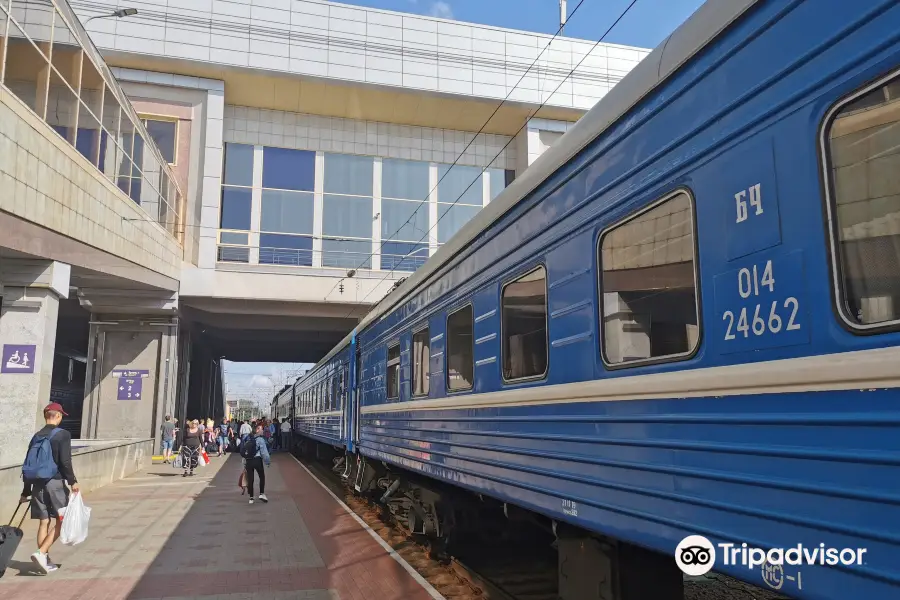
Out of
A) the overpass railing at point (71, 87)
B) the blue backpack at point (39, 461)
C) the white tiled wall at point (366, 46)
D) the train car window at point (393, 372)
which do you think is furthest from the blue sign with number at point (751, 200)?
the white tiled wall at point (366, 46)

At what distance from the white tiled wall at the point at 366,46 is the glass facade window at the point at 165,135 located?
2.26 meters

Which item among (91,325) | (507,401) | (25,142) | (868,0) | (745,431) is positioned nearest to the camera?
(868,0)

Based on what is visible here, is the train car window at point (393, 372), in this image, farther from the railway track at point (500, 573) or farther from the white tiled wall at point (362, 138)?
the white tiled wall at point (362, 138)

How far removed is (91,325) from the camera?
823 inches

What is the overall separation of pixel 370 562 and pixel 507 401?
3.45 metres

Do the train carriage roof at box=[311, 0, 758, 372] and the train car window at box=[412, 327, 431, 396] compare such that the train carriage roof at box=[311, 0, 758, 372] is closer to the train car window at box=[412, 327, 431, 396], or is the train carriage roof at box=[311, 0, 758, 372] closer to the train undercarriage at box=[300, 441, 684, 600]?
the train car window at box=[412, 327, 431, 396]

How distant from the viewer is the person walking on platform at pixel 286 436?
30234 millimetres

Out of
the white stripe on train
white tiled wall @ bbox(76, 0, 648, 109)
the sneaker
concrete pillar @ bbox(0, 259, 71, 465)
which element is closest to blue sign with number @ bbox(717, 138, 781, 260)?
the white stripe on train

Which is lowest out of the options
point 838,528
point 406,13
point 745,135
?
point 838,528

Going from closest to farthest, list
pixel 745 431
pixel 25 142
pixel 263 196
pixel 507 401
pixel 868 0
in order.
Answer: pixel 868 0
pixel 745 431
pixel 507 401
pixel 25 142
pixel 263 196

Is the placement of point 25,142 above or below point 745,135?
above

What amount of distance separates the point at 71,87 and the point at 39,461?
7.23 meters

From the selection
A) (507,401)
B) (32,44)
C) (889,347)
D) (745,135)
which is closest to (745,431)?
(889,347)

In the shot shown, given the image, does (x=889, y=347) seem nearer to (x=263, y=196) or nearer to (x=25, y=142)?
(x=25, y=142)
